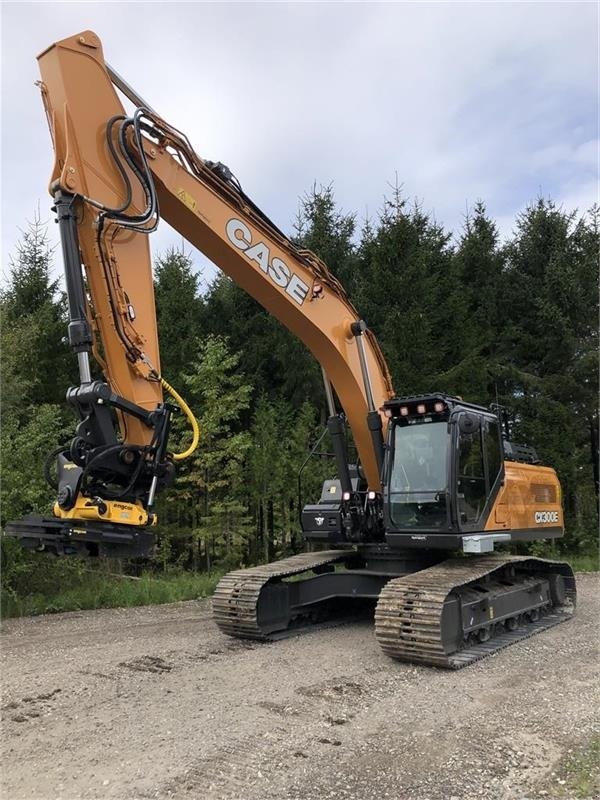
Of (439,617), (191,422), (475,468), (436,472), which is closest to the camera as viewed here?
(191,422)

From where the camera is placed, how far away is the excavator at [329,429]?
516 cm

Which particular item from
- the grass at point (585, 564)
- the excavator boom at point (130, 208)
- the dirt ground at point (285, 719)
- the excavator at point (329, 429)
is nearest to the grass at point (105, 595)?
the dirt ground at point (285, 719)

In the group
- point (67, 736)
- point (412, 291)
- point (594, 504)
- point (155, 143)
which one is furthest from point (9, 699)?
point (594, 504)

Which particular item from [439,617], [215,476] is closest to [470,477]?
[439,617]

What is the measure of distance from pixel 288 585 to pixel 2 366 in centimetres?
700

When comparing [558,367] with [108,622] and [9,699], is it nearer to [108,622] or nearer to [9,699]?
[108,622]

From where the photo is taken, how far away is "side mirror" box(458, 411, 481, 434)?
7.22 metres

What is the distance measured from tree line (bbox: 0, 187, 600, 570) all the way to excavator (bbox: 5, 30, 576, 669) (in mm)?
7084

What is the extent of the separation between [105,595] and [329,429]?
458 centimetres

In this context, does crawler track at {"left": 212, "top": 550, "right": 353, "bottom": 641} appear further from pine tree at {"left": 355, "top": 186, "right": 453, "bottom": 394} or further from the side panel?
pine tree at {"left": 355, "top": 186, "right": 453, "bottom": 394}

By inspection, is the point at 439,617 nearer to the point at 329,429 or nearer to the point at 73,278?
the point at 329,429

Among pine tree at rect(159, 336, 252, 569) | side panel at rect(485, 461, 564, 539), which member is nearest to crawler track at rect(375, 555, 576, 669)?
side panel at rect(485, 461, 564, 539)

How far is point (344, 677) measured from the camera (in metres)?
5.94

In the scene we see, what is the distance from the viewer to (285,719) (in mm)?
4777
